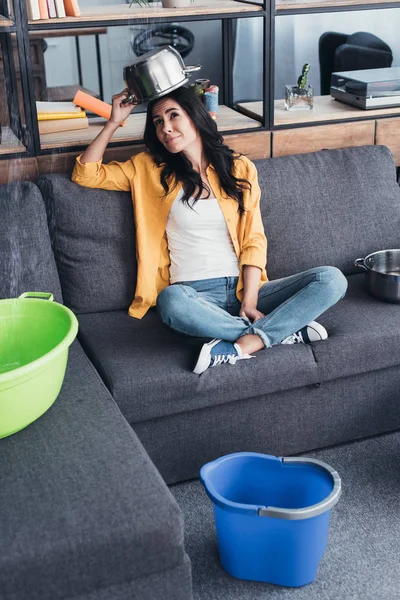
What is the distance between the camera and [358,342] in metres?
2.18

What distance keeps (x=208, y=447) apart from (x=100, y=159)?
36.8 inches

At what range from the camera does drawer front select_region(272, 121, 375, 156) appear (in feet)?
9.23

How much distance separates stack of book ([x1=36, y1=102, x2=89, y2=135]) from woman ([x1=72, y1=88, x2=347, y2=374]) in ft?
1.02

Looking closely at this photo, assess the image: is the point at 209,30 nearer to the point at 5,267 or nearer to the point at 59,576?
the point at 5,267

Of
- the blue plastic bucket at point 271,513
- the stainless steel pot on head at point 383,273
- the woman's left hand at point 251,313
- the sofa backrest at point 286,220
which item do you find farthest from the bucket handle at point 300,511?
the sofa backrest at point 286,220

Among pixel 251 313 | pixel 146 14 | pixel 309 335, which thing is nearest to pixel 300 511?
pixel 309 335

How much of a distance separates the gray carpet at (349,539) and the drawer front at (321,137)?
3.72 feet

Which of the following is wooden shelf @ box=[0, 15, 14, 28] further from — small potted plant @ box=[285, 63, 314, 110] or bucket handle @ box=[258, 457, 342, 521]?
bucket handle @ box=[258, 457, 342, 521]

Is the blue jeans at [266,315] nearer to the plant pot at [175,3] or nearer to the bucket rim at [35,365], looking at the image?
the bucket rim at [35,365]

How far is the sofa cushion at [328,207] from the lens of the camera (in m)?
2.54

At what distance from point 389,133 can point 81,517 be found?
206cm

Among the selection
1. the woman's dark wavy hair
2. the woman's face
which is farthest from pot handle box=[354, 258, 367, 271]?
the woman's face

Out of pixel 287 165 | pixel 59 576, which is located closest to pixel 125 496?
pixel 59 576

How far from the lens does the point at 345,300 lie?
96.1 inches
